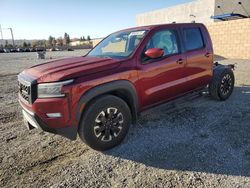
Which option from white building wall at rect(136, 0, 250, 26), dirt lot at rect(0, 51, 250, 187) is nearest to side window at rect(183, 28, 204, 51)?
dirt lot at rect(0, 51, 250, 187)

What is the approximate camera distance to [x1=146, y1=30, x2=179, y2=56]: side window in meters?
4.50

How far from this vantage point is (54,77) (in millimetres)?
3469

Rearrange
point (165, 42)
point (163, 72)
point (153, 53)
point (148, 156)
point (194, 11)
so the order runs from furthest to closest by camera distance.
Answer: point (194, 11) → point (165, 42) → point (163, 72) → point (153, 53) → point (148, 156)

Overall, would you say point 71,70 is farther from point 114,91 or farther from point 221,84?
point 221,84

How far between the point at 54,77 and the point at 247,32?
14.8 metres

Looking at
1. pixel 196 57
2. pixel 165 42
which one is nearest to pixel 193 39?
pixel 196 57

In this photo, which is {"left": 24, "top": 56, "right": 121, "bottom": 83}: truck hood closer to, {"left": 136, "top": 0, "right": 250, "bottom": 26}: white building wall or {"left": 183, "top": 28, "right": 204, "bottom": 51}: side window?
{"left": 183, "top": 28, "right": 204, "bottom": 51}: side window

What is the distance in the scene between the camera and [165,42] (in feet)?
15.6

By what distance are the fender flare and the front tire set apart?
10 cm

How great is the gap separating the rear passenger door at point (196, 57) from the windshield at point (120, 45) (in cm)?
109

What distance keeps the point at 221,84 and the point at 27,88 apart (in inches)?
179

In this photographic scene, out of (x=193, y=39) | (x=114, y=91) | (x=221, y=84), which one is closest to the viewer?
(x=114, y=91)

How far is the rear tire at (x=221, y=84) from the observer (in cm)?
607

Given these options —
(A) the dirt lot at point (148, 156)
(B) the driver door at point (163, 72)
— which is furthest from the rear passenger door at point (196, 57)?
(A) the dirt lot at point (148, 156)
